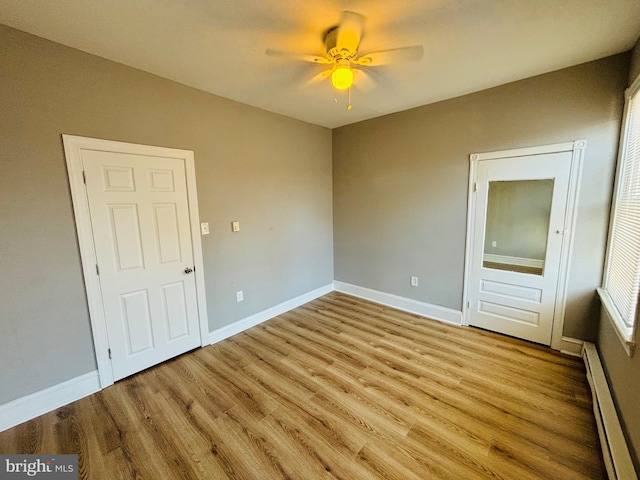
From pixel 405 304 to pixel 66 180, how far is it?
378 centimetres

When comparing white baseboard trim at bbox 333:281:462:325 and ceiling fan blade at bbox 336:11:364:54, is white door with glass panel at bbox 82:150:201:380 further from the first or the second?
white baseboard trim at bbox 333:281:462:325

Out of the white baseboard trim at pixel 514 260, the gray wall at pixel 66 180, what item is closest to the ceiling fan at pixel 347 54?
the gray wall at pixel 66 180

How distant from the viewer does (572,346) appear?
8.09 feet

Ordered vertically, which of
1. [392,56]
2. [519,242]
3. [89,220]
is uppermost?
[392,56]

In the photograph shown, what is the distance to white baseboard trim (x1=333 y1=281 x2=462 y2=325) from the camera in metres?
3.20

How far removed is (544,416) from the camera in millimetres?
1798

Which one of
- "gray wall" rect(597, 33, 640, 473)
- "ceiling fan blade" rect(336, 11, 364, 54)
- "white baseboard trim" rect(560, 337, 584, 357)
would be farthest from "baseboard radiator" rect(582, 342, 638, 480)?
"ceiling fan blade" rect(336, 11, 364, 54)

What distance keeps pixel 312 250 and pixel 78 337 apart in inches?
109

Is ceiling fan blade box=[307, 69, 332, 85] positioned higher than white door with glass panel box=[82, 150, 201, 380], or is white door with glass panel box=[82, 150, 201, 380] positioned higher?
ceiling fan blade box=[307, 69, 332, 85]

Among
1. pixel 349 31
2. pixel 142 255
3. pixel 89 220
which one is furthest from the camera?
pixel 142 255

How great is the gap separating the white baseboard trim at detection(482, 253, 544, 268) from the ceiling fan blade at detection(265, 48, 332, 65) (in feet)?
8.51

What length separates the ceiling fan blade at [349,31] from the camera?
1.60m

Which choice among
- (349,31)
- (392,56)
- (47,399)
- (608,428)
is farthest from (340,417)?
(392,56)

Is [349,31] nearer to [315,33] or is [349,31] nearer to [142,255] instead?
[315,33]
